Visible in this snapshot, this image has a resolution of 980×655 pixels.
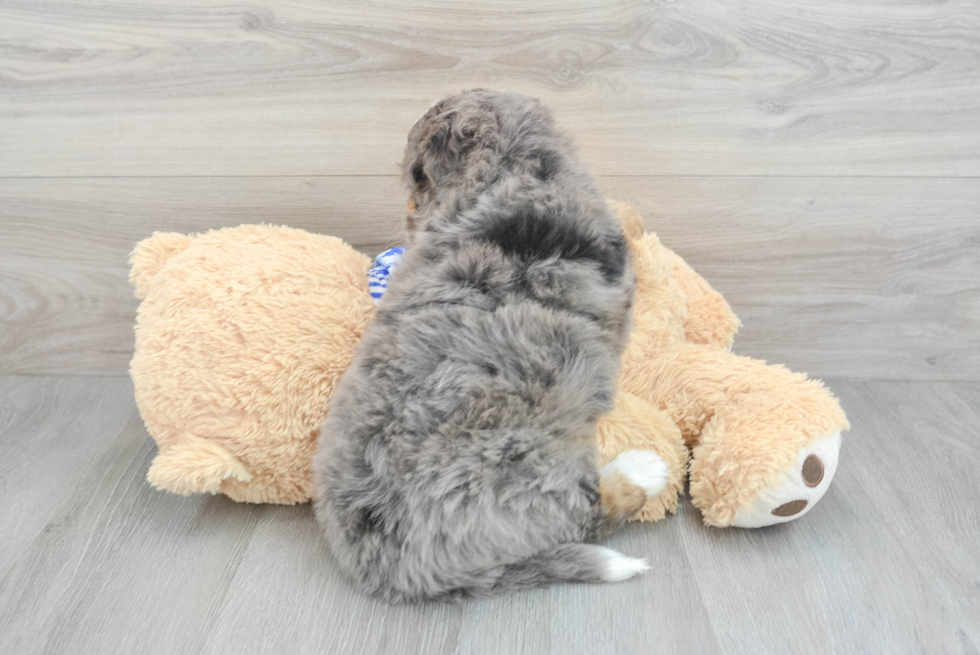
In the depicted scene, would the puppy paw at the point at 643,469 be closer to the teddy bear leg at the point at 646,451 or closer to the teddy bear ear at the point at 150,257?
the teddy bear leg at the point at 646,451

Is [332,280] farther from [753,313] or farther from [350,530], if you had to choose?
[753,313]

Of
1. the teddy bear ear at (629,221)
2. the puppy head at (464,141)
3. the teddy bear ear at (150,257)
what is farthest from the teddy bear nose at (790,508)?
the teddy bear ear at (150,257)

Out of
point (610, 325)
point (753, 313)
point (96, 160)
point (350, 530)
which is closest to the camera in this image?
point (350, 530)

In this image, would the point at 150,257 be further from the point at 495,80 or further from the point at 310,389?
the point at 495,80

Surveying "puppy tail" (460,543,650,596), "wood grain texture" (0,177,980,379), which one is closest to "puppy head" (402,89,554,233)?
"wood grain texture" (0,177,980,379)

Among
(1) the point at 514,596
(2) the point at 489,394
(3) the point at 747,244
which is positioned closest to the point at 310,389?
(2) the point at 489,394

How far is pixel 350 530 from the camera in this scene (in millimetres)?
981

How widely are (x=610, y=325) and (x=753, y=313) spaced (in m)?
0.64

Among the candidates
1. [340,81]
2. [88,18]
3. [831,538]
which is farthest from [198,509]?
[831,538]

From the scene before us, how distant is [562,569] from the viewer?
3.26 feet

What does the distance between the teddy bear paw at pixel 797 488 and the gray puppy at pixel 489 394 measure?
6.2 inches

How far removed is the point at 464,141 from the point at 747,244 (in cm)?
74

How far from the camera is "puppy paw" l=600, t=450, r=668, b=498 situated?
1083 mm

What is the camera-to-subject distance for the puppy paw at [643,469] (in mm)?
1083
